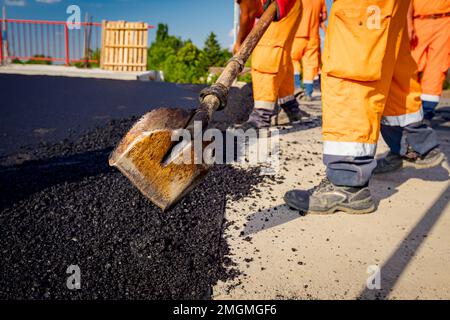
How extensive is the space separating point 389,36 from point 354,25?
0.70 feet

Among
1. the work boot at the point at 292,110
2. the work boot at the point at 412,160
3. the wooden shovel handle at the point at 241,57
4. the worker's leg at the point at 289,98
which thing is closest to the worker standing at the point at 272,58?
the worker's leg at the point at 289,98

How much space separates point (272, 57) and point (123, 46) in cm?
888

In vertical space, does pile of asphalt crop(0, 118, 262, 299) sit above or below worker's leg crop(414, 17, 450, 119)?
below

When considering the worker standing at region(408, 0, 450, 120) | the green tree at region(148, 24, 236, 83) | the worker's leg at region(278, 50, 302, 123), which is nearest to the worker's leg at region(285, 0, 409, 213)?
the worker standing at region(408, 0, 450, 120)

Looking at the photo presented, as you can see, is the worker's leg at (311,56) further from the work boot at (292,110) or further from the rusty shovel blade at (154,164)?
the rusty shovel blade at (154,164)

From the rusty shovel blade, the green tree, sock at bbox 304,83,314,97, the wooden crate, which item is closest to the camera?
the rusty shovel blade

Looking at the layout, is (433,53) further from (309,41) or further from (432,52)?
(309,41)

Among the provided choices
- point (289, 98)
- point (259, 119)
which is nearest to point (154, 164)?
point (259, 119)

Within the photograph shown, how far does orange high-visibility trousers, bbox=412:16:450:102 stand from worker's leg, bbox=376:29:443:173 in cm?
90

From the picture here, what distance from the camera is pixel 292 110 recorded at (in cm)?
402

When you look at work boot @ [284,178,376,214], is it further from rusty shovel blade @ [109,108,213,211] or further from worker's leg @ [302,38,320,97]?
worker's leg @ [302,38,320,97]

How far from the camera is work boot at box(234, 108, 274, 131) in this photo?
11.1ft

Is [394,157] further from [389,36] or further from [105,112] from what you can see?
[105,112]

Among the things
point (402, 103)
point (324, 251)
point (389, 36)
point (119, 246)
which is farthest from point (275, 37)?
point (119, 246)
